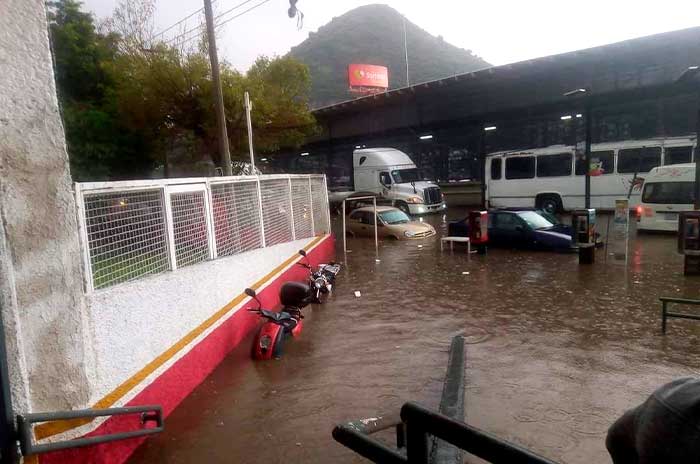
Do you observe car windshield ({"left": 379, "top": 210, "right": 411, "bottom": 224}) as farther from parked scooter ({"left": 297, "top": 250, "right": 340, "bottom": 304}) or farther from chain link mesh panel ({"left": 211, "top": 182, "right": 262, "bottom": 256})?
chain link mesh panel ({"left": 211, "top": 182, "right": 262, "bottom": 256})

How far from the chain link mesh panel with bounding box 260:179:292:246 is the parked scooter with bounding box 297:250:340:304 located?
0.62 meters

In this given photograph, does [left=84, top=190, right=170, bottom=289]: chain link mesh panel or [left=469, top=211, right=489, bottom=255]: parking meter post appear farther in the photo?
[left=469, top=211, right=489, bottom=255]: parking meter post

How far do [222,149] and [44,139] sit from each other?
1052 cm

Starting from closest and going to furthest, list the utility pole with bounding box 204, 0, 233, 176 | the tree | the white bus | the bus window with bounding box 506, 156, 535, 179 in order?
1. the utility pole with bounding box 204, 0, 233, 176
2. the tree
3. the white bus
4. the bus window with bounding box 506, 156, 535, 179

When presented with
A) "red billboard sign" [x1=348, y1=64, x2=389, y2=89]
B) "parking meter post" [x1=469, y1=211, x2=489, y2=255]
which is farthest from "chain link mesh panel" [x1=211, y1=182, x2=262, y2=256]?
"red billboard sign" [x1=348, y1=64, x2=389, y2=89]

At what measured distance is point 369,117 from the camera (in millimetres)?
32094

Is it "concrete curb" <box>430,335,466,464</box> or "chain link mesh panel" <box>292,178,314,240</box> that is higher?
"chain link mesh panel" <box>292,178,314,240</box>

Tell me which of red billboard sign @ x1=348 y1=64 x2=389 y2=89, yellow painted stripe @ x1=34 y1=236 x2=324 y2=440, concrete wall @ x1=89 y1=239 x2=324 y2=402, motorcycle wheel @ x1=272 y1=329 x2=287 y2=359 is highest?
red billboard sign @ x1=348 y1=64 x2=389 y2=89

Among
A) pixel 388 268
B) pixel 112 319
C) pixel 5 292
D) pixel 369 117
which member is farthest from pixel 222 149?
pixel 369 117

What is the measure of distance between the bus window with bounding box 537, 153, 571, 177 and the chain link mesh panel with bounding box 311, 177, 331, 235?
12.9m

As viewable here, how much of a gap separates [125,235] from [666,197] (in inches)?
646

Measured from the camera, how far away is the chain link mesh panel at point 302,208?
1122cm

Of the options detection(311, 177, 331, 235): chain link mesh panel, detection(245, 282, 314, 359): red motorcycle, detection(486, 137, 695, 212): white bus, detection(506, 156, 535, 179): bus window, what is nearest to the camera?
detection(245, 282, 314, 359): red motorcycle

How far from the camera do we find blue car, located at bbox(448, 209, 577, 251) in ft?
45.0
